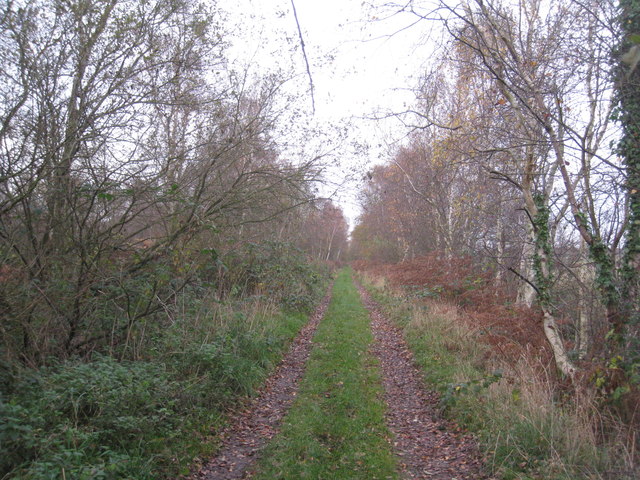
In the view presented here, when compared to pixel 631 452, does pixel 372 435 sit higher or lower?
lower

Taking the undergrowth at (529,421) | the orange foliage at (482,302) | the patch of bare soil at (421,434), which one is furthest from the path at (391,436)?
the orange foliage at (482,302)

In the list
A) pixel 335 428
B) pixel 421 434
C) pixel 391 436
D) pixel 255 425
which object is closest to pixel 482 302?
pixel 421 434

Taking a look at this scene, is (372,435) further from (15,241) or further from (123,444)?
(15,241)

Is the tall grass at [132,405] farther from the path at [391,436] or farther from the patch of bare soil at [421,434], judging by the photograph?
the patch of bare soil at [421,434]

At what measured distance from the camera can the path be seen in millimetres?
4199

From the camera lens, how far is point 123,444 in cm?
389

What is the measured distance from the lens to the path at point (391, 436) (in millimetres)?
4199

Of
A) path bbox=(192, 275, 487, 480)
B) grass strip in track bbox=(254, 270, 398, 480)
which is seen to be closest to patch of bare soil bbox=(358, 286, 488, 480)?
path bbox=(192, 275, 487, 480)

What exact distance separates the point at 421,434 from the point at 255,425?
2118 mm

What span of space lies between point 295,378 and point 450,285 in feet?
22.4

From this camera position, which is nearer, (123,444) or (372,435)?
(123,444)

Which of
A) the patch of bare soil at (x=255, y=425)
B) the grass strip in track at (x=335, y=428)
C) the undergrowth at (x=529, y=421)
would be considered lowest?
the patch of bare soil at (x=255, y=425)

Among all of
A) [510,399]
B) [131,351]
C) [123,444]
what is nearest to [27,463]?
[123,444]

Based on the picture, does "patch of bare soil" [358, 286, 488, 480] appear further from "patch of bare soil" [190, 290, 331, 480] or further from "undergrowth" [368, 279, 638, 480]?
"patch of bare soil" [190, 290, 331, 480]
